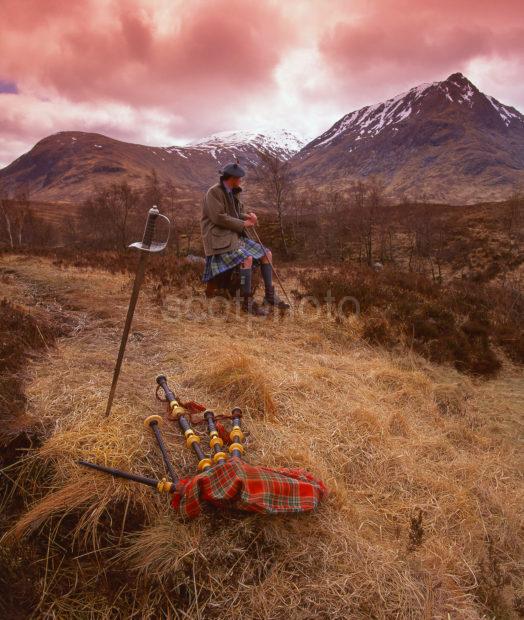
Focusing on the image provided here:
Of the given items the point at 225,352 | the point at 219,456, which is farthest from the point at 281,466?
the point at 225,352

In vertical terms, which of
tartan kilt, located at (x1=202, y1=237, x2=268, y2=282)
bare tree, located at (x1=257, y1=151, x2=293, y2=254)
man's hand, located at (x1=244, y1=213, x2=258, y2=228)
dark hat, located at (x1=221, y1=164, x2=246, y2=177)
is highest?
bare tree, located at (x1=257, y1=151, x2=293, y2=254)

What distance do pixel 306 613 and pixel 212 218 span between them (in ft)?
17.3

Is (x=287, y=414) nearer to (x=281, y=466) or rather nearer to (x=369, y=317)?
(x=281, y=466)

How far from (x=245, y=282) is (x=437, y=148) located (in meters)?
164

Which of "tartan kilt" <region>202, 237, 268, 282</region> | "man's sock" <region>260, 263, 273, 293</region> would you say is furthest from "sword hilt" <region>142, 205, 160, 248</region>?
"man's sock" <region>260, 263, 273, 293</region>

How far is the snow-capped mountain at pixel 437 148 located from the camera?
347 feet

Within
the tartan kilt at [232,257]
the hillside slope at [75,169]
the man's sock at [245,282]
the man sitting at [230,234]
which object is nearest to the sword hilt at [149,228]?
the man sitting at [230,234]

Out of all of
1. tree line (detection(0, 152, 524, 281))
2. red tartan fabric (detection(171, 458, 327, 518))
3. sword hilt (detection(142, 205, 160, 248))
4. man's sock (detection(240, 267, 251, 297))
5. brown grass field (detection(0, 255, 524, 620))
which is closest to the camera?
brown grass field (detection(0, 255, 524, 620))

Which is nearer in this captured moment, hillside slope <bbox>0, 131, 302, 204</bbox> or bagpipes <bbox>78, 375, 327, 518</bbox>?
bagpipes <bbox>78, 375, 327, 518</bbox>

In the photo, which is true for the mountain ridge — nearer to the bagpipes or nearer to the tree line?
the tree line

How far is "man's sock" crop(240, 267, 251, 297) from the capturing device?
6.35 m

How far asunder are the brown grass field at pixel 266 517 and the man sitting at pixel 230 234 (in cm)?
175

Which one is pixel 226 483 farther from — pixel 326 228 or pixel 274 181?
pixel 274 181

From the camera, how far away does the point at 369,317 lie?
22.4 feet
